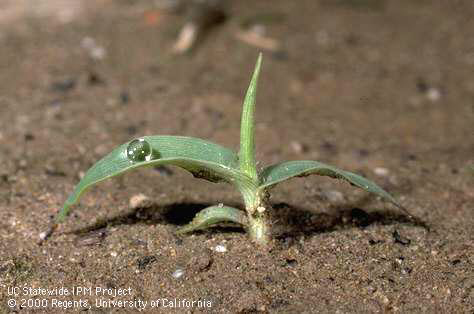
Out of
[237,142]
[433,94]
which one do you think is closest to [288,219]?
[237,142]

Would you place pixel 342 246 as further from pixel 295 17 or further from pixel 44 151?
pixel 295 17

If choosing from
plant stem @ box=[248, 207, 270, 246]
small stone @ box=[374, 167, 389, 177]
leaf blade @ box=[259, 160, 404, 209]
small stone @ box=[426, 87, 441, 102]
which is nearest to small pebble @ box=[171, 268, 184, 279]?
plant stem @ box=[248, 207, 270, 246]

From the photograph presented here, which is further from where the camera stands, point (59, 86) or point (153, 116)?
point (59, 86)

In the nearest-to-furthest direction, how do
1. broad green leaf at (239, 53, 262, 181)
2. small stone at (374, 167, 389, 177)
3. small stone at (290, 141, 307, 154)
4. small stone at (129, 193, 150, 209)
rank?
broad green leaf at (239, 53, 262, 181) < small stone at (129, 193, 150, 209) < small stone at (374, 167, 389, 177) < small stone at (290, 141, 307, 154)

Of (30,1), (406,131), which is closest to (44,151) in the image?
(406,131)

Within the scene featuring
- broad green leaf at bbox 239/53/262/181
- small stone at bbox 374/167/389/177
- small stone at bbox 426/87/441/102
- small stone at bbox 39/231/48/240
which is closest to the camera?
broad green leaf at bbox 239/53/262/181

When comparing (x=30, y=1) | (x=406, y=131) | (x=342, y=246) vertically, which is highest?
(x=30, y=1)

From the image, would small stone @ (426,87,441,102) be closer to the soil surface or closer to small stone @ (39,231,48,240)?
the soil surface

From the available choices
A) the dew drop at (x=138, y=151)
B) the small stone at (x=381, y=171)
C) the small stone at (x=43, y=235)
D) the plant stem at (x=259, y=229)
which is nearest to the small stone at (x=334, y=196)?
the small stone at (x=381, y=171)

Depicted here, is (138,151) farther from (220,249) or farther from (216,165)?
(220,249)
